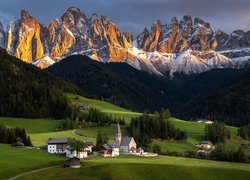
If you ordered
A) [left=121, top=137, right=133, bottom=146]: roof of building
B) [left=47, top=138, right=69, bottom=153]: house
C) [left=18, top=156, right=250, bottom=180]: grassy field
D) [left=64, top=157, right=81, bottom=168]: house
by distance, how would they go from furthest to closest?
[left=121, top=137, right=133, bottom=146]: roof of building
[left=47, top=138, right=69, bottom=153]: house
[left=64, top=157, right=81, bottom=168]: house
[left=18, top=156, right=250, bottom=180]: grassy field

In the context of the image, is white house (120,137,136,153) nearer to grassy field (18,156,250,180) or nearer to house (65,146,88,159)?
house (65,146,88,159)

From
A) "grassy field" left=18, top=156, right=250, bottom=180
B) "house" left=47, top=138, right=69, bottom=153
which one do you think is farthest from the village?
"grassy field" left=18, top=156, right=250, bottom=180

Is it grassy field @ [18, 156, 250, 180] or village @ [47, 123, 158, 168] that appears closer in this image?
grassy field @ [18, 156, 250, 180]

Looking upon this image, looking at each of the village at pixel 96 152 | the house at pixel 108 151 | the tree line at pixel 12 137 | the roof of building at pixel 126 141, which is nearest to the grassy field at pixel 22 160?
the village at pixel 96 152

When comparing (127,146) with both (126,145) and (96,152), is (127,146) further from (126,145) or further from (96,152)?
(96,152)

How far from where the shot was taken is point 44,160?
5561 inches

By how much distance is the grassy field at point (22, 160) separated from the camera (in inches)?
4960

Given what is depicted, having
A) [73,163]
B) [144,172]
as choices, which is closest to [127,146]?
[73,163]

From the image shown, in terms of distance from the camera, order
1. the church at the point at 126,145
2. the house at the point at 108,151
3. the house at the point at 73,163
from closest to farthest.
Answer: the house at the point at 73,163 < the house at the point at 108,151 < the church at the point at 126,145

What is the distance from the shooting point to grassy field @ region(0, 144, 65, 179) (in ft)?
413

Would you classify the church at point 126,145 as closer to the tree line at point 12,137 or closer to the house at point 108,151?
the house at point 108,151

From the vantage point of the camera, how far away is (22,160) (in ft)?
458

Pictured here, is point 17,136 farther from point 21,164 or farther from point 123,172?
point 123,172

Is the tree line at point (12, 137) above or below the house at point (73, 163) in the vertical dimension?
above
